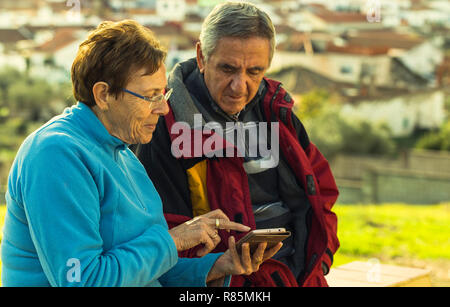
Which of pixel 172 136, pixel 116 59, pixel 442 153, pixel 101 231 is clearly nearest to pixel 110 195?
pixel 101 231

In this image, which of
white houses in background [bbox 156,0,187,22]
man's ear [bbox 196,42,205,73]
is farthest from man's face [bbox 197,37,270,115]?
white houses in background [bbox 156,0,187,22]

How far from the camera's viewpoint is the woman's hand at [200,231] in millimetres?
1957

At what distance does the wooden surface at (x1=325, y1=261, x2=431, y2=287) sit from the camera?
132 inches

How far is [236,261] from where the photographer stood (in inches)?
84.0

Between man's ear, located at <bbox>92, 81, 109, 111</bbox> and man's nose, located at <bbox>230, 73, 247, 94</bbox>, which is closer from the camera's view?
man's ear, located at <bbox>92, 81, 109, 111</bbox>

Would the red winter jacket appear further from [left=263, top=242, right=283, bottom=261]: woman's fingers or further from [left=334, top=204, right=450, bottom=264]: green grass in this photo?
[left=334, top=204, right=450, bottom=264]: green grass

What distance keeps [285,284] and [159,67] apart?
1004 millimetres

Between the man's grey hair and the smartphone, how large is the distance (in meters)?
0.79

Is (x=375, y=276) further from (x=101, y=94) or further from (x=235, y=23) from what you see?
(x=101, y=94)

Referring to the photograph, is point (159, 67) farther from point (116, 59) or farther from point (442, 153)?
point (442, 153)

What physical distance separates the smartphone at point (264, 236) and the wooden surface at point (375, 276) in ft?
4.11

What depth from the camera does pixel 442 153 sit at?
28.1 m

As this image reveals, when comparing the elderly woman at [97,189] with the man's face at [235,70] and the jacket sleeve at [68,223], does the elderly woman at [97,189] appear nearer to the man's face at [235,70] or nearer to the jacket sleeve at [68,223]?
the jacket sleeve at [68,223]

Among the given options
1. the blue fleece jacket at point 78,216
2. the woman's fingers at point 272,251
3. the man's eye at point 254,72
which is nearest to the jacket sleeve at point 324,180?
the man's eye at point 254,72
